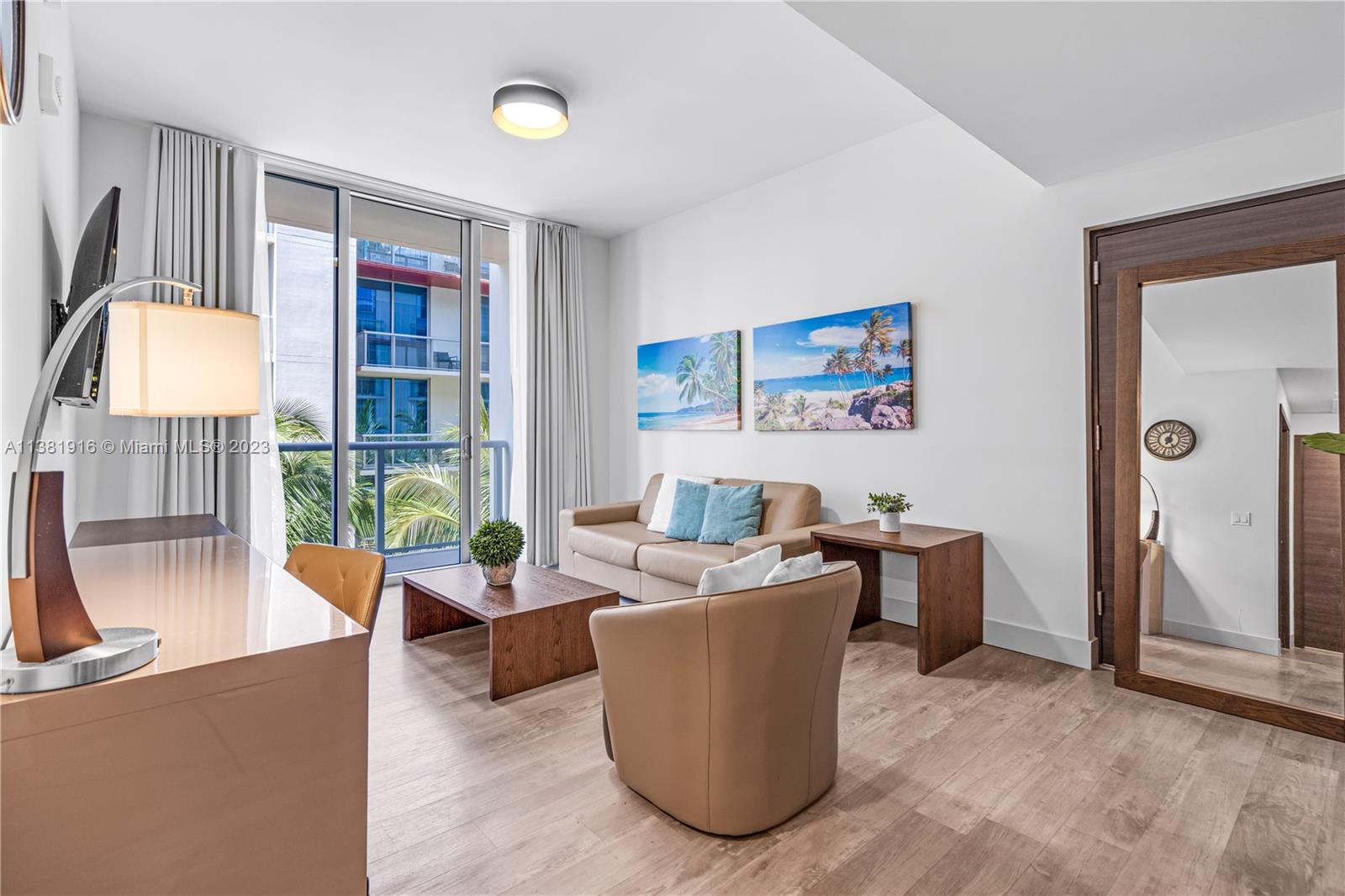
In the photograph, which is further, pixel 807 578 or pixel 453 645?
pixel 453 645

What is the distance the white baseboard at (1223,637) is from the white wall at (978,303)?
1.16 feet

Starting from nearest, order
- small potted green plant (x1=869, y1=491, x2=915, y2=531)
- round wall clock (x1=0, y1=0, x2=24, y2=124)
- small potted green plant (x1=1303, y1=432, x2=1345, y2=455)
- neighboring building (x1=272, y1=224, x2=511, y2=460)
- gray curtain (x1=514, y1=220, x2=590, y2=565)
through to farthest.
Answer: round wall clock (x1=0, y1=0, x2=24, y2=124) → small potted green plant (x1=1303, y1=432, x2=1345, y2=455) → small potted green plant (x1=869, y1=491, x2=915, y2=531) → neighboring building (x1=272, y1=224, x2=511, y2=460) → gray curtain (x1=514, y1=220, x2=590, y2=565)

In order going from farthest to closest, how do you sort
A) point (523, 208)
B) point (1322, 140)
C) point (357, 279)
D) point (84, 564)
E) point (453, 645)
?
point (523, 208)
point (357, 279)
point (453, 645)
point (1322, 140)
point (84, 564)

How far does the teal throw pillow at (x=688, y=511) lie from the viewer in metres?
4.17

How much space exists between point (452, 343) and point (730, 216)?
2.29 m

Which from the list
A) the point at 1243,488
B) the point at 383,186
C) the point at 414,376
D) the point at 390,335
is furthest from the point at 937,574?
the point at 383,186

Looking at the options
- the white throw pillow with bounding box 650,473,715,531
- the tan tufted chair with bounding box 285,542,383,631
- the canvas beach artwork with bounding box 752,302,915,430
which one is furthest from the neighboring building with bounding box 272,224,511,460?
the tan tufted chair with bounding box 285,542,383,631

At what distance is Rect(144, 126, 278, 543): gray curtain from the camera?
361 centimetres

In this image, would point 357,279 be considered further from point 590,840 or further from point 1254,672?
point 1254,672

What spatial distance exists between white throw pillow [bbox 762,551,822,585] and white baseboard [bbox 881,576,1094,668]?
1.87m

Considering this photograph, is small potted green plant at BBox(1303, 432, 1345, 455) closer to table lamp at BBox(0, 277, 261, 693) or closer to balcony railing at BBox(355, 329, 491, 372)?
table lamp at BBox(0, 277, 261, 693)

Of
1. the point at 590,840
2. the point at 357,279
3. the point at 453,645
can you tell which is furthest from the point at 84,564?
the point at 357,279

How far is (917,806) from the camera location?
1922 millimetres

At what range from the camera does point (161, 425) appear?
356 centimetres
